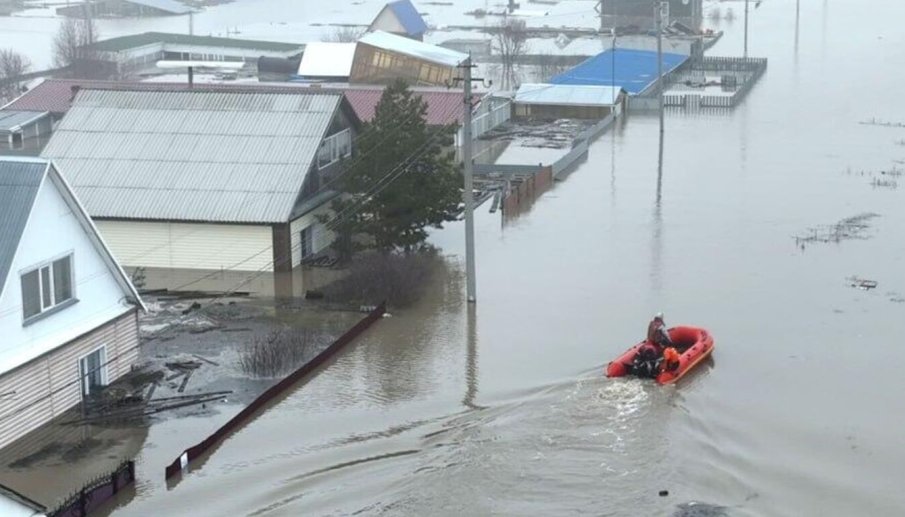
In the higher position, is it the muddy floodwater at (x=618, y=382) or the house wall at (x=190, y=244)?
the house wall at (x=190, y=244)

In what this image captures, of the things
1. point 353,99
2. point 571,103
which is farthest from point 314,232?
point 571,103

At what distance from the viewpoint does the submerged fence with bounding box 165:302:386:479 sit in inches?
627

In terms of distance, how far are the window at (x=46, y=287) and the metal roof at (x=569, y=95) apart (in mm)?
29336

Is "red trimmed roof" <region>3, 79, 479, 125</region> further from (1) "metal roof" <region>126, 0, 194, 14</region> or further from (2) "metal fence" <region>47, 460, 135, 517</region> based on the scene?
(1) "metal roof" <region>126, 0, 194, 14</region>

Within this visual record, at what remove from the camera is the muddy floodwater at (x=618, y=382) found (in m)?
15.0

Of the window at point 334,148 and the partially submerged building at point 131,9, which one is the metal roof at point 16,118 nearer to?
the window at point 334,148

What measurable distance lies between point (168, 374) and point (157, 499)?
13.4 feet

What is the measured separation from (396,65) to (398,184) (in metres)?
19.5

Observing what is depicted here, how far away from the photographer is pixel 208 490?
50.2 feet

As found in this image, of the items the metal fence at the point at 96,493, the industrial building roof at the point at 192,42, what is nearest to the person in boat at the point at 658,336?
the metal fence at the point at 96,493

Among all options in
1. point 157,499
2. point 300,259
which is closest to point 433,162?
point 300,259

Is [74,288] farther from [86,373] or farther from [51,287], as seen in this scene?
[86,373]

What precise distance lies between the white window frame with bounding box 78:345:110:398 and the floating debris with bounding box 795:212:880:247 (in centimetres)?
1403

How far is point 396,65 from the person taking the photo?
142 ft
